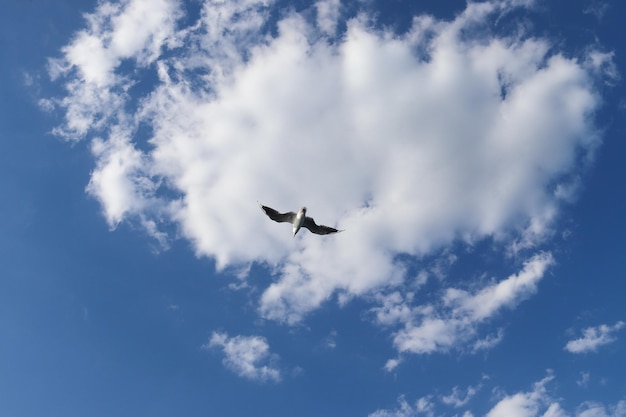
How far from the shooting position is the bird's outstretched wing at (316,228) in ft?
240

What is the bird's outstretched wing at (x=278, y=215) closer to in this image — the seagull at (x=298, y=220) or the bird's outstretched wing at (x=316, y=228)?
the seagull at (x=298, y=220)

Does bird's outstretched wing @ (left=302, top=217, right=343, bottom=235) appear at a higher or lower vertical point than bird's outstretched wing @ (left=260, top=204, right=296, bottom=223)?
lower

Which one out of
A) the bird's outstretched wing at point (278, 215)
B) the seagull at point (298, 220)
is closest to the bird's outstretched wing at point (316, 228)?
the seagull at point (298, 220)

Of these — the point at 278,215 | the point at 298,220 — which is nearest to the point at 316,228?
the point at 298,220

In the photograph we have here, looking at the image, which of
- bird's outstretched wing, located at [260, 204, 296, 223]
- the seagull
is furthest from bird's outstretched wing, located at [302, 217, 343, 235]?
bird's outstretched wing, located at [260, 204, 296, 223]

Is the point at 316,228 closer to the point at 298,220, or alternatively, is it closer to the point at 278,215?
the point at 298,220

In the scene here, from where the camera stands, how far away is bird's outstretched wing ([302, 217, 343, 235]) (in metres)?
73.1

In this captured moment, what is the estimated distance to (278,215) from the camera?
73.1 m

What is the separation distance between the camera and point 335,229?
2894 inches

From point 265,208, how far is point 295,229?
4.17 meters

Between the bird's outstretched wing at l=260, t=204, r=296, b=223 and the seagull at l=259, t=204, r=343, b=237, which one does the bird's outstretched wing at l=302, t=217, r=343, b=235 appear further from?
the bird's outstretched wing at l=260, t=204, r=296, b=223

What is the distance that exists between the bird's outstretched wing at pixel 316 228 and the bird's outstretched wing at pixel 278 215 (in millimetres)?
1656

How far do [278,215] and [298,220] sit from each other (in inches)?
99.2

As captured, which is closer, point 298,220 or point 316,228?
point 298,220
